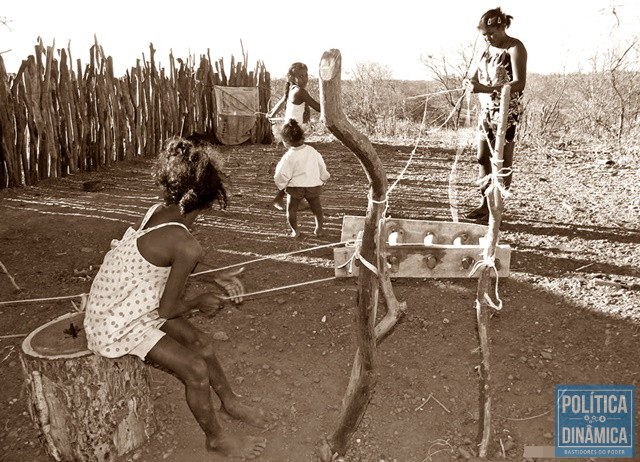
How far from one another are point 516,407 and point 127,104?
8.21 metres

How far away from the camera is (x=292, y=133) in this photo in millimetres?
4902

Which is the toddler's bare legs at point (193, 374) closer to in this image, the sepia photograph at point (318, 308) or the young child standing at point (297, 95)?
the sepia photograph at point (318, 308)

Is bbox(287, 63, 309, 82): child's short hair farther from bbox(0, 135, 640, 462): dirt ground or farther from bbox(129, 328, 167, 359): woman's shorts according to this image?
bbox(129, 328, 167, 359): woman's shorts

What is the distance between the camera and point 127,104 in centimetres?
927

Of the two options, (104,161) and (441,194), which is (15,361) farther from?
(104,161)

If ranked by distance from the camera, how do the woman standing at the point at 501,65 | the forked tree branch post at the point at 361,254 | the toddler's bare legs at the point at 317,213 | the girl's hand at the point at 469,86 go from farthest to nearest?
the toddler's bare legs at the point at 317,213 < the woman standing at the point at 501,65 < the girl's hand at the point at 469,86 < the forked tree branch post at the point at 361,254

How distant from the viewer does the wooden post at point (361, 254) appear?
1.99 meters

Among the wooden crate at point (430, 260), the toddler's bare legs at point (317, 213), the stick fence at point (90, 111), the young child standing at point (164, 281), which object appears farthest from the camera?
the stick fence at point (90, 111)

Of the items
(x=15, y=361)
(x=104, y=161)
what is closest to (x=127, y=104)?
(x=104, y=161)

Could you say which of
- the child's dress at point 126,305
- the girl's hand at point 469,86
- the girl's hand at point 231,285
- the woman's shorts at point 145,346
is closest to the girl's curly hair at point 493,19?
the girl's hand at point 469,86

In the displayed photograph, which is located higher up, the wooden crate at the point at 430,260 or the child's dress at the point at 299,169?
the child's dress at the point at 299,169

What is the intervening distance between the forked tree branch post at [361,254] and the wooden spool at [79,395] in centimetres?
97

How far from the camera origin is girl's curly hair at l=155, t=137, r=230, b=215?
244cm

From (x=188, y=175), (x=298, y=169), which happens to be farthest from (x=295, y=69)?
(x=188, y=175)
